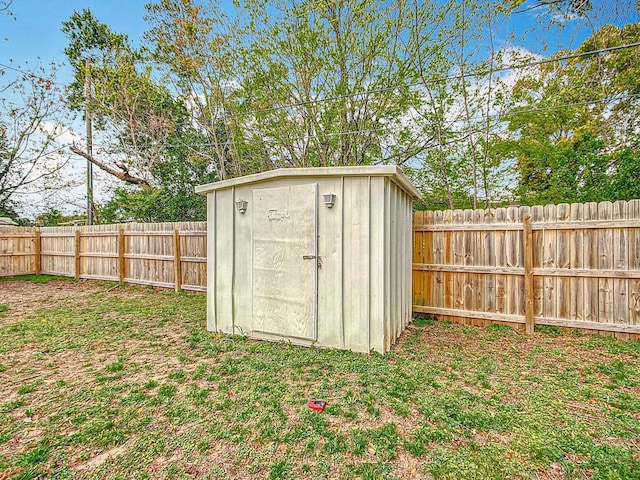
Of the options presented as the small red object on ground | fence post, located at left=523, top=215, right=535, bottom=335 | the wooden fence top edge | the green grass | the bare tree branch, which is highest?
the bare tree branch

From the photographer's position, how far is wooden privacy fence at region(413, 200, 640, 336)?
385 cm

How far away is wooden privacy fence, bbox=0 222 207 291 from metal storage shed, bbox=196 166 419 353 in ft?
9.65

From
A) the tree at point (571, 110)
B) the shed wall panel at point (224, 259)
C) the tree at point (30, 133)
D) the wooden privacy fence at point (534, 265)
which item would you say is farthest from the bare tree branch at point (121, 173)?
the tree at point (571, 110)

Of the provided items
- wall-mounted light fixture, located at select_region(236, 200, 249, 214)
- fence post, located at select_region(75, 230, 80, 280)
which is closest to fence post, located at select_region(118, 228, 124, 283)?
fence post, located at select_region(75, 230, 80, 280)

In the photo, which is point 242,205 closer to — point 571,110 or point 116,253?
point 116,253

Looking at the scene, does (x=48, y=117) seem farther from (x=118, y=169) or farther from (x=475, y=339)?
(x=475, y=339)

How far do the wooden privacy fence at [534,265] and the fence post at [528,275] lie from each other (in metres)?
0.01

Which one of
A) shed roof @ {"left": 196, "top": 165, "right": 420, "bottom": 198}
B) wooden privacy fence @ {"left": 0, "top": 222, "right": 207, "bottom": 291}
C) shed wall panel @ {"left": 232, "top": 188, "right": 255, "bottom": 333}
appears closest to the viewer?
shed roof @ {"left": 196, "top": 165, "right": 420, "bottom": 198}

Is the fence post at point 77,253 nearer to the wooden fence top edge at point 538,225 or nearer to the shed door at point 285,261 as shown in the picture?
the shed door at point 285,261

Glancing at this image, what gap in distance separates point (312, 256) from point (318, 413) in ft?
5.86

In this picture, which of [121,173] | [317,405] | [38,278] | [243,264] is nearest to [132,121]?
[121,173]

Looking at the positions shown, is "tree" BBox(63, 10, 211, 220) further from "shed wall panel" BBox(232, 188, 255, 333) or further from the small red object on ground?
the small red object on ground

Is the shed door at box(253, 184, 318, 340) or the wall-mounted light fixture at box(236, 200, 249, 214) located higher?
the wall-mounted light fixture at box(236, 200, 249, 214)

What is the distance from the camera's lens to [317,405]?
246 centimetres
